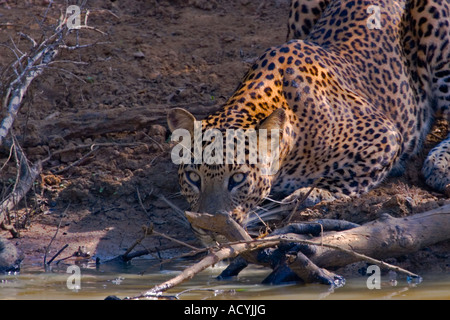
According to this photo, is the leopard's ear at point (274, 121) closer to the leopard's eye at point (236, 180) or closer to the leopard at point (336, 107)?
the leopard at point (336, 107)

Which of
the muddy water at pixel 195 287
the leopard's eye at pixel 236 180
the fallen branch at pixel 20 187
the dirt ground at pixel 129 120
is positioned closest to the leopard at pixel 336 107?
the leopard's eye at pixel 236 180

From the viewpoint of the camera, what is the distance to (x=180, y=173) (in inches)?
303

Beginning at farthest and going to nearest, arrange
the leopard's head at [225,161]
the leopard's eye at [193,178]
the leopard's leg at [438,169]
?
1. the leopard's leg at [438,169]
2. the leopard's eye at [193,178]
3. the leopard's head at [225,161]

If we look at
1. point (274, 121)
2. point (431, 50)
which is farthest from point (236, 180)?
point (431, 50)

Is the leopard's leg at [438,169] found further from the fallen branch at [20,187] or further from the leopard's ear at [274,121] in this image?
the fallen branch at [20,187]

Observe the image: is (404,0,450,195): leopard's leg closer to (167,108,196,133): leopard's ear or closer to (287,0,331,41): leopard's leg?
(287,0,331,41): leopard's leg

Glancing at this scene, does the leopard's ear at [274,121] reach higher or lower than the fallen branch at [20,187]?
higher

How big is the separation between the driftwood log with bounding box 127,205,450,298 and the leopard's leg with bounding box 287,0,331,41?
12.9ft

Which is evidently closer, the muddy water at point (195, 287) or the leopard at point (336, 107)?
the muddy water at point (195, 287)

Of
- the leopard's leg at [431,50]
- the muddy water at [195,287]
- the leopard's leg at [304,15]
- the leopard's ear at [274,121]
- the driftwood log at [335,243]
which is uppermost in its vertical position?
the leopard's leg at [304,15]

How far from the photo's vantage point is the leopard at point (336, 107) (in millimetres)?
7660

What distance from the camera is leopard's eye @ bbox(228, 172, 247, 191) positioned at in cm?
746

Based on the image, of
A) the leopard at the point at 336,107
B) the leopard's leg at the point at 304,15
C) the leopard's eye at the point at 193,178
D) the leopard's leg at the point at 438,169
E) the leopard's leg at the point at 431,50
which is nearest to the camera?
the leopard's eye at the point at 193,178

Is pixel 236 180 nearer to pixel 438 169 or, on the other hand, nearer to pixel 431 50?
pixel 438 169
